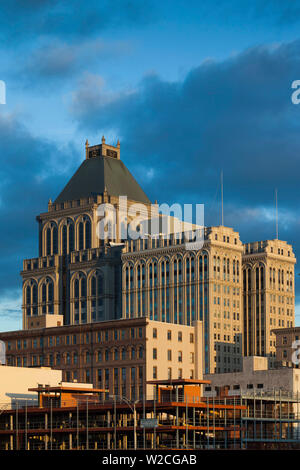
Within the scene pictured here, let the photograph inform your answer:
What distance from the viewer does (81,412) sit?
176 meters

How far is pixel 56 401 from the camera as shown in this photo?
600 ft

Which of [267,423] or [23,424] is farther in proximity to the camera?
[267,423]

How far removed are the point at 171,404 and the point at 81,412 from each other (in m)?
18.4
